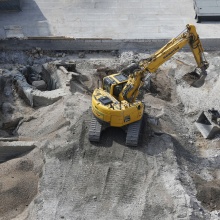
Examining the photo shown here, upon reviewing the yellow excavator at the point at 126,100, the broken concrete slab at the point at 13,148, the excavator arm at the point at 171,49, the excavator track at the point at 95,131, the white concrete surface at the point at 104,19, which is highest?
the excavator arm at the point at 171,49

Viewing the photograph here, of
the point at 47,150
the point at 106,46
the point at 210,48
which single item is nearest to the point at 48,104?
the point at 47,150

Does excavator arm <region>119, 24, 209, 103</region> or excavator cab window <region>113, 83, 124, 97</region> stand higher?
excavator arm <region>119, 24, 209, 103</region>

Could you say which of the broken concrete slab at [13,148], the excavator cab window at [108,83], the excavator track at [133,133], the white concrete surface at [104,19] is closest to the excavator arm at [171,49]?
the excavator cab window at [108,83]

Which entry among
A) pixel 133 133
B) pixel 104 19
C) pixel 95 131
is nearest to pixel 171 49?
pixel 133 133

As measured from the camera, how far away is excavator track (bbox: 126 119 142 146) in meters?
16.1

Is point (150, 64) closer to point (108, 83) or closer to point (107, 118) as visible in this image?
point (108, 83)

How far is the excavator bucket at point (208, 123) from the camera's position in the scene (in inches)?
708

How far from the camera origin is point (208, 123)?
18.5 m

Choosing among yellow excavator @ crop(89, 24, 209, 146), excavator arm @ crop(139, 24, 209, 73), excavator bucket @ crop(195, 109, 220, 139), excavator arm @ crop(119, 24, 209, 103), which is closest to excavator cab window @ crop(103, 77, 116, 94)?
yellow excavator @ crop(89, 24, 209, 146)

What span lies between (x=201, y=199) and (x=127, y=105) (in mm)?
3844

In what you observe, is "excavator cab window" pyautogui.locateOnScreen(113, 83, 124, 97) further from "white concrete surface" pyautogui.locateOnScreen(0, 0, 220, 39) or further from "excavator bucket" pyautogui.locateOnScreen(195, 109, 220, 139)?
"white concrete surface" pyautogui.locateOnScreen(0, 0, 220, 39)

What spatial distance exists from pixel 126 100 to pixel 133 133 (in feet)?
3.91

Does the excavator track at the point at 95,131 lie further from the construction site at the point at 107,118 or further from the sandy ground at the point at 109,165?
the sandy ground at the point at 109,165

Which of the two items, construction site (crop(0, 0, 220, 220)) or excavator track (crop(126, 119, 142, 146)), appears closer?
construction site (crop(0, 0, 220, 220))
